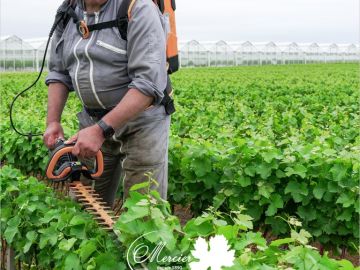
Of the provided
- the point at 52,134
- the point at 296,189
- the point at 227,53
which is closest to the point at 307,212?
the point at 296,189

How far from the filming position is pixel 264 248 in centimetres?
235

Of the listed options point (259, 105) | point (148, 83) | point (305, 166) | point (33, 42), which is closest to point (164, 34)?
point (148, 83)

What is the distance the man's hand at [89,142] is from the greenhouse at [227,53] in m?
37.4

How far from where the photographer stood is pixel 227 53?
5450 cm

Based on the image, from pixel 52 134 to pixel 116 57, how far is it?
2.41 feet

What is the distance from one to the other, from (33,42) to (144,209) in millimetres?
43628

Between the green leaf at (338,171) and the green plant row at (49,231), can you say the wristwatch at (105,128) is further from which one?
the green leaf at (338,171)

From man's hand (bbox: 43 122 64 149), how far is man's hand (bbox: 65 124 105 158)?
23.4 inches

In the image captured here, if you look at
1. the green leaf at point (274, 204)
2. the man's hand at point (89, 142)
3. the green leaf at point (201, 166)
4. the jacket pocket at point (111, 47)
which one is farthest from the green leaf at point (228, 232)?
the green leaf at point (201, 166)

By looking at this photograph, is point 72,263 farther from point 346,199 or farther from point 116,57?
point 346,199

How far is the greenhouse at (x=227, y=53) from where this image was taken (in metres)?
39.2

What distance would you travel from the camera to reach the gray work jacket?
9.86 feet

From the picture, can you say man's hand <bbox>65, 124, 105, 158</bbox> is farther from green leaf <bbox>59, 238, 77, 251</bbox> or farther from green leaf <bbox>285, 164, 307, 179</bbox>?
green leaf <bbox>285, 164, 307, 179</bbox>

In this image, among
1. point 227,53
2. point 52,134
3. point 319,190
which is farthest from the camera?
point 227,53
